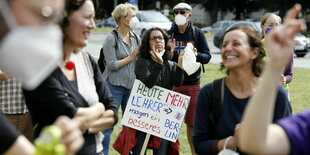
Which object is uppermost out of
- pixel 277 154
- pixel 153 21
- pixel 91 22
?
pixel 91 22

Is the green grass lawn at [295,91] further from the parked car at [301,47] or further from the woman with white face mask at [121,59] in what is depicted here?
the parked car at [301,47]

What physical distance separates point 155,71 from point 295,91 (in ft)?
25.4

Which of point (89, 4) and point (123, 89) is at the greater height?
point (89, 4)

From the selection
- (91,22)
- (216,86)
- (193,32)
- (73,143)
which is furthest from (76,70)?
(193,32)

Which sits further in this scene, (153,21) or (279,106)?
(153,21)

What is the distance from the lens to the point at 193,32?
717 centimetres

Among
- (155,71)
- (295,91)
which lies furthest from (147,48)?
(295,91)

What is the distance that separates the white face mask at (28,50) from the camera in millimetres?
1600

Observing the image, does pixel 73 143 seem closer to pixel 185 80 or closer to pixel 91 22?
pixel 91 22

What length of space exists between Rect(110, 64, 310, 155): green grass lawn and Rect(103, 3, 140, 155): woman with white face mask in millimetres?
844

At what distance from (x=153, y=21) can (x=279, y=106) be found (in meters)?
19.5

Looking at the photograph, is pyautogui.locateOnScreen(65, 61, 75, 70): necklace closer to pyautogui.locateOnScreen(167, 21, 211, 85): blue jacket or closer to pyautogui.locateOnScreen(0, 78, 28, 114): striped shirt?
pyautogui.locateOnScreen(0, 78, 28, 114): striped shirt

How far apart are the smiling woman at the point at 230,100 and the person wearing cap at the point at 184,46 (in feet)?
10.6

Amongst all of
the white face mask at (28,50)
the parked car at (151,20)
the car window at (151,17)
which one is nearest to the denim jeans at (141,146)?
the white face mask at (28,50)
